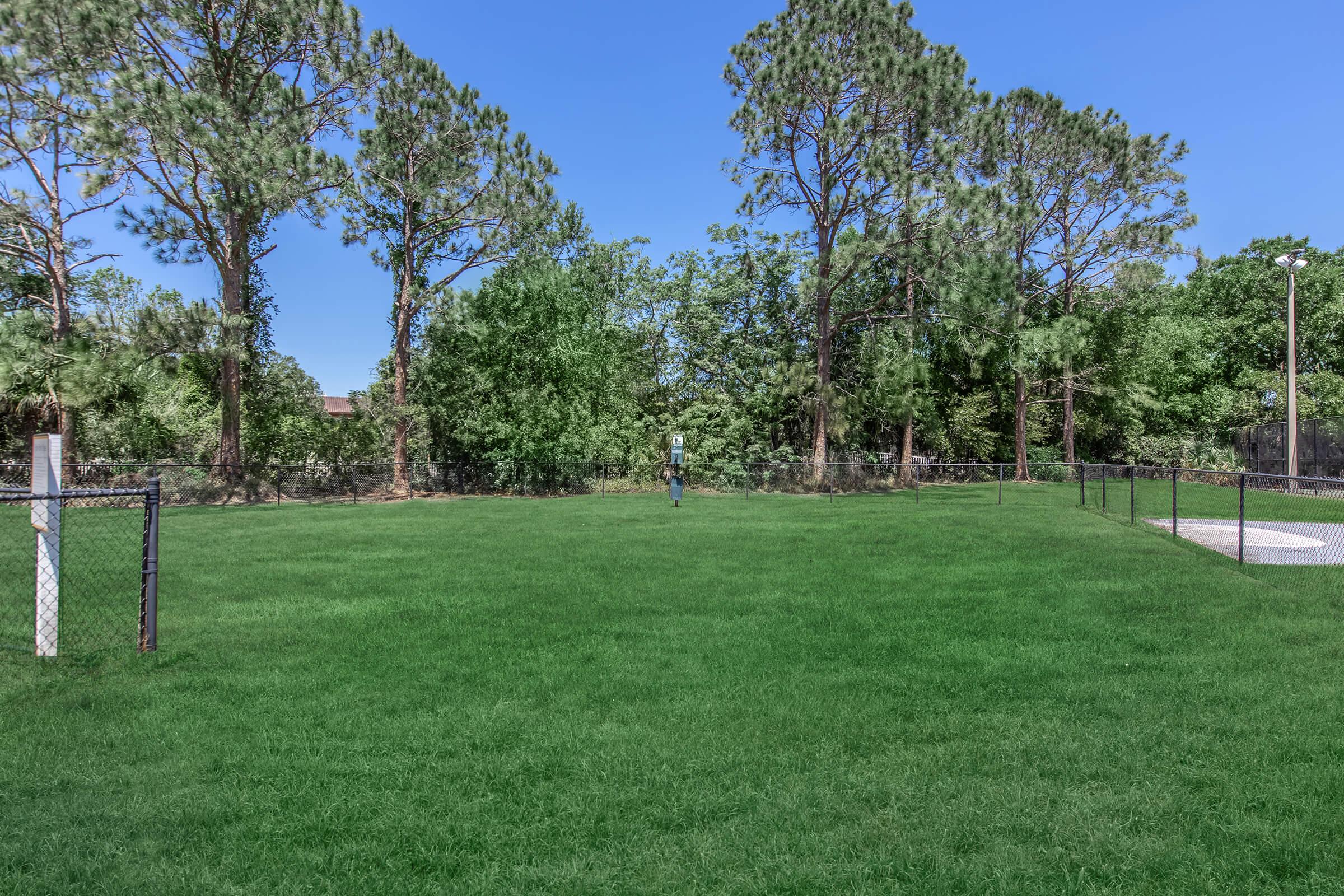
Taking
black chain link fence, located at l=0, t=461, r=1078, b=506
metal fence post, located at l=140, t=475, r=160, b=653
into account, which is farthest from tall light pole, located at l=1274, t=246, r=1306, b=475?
metal fence post, located at l=140, t=475, r=160, b=653

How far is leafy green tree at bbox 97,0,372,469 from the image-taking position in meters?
19.9

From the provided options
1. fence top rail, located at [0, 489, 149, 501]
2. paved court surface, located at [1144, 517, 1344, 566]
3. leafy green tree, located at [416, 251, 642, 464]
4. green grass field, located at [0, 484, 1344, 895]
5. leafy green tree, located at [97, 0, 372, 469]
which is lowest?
green grass field, located at [0, 484, 1344, 895]

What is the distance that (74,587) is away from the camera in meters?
8.78

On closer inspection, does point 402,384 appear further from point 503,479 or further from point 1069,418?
point 1069,418

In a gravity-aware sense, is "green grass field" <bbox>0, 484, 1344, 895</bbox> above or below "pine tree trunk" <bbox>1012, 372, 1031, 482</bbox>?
below

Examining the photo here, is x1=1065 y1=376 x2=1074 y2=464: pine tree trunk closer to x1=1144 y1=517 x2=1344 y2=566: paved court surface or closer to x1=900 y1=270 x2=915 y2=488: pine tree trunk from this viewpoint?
x1=900 y1=270 x2=915 y2=488: pine tree trunk

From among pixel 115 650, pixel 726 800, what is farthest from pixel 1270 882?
pixel 115 650

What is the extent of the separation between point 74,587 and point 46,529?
12.0 feet

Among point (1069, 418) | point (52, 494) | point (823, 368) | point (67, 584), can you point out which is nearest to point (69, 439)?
point (67, 584)

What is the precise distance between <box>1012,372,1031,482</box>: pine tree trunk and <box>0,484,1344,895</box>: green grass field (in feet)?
85.7

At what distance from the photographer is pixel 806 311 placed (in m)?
32.3

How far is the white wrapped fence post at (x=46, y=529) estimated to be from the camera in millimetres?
5848

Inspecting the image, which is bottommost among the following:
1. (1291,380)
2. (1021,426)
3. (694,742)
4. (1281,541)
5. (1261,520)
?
(694,742)

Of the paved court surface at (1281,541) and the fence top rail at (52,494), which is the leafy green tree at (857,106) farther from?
the fence top rail at (52,494)
